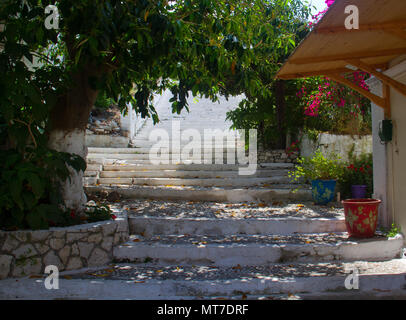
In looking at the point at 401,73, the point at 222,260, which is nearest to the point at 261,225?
the point at 222,260

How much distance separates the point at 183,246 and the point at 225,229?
93 cm

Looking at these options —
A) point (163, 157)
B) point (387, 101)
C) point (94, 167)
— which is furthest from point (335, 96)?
point (94, 167)

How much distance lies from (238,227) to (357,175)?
2.99 meters

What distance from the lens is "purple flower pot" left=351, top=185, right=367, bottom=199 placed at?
21.2 feet

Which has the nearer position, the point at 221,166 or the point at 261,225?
the point at 261,225

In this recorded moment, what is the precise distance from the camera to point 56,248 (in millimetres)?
4062

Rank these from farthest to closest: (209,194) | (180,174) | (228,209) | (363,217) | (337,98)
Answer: (180,174) < (337,98) < (209,194) < (228,209) < (363,217)

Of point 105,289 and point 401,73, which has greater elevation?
point 401,73

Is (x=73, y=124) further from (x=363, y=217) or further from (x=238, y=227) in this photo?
(x=363, y=217)

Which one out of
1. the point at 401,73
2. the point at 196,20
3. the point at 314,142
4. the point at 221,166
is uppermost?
the point at 196,20

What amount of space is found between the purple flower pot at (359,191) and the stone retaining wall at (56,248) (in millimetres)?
4392

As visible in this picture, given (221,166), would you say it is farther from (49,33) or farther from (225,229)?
(49,33)

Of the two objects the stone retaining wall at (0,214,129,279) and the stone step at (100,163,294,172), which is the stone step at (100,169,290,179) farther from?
the stone retaining wall at (0,214,129,279)

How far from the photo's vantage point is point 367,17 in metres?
3.55
